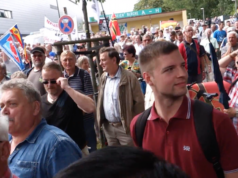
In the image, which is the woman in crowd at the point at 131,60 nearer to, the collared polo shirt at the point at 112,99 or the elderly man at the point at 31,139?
the collared polo shirt at the point at 112,99

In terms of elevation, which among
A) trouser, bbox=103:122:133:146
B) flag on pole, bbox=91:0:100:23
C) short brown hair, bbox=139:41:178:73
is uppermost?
flag on pole, bbox=91:0:100:23

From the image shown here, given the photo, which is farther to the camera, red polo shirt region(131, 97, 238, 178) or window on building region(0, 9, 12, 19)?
window on building region(0, 9, 12, 19)

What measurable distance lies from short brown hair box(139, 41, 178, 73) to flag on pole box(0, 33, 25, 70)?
550cm

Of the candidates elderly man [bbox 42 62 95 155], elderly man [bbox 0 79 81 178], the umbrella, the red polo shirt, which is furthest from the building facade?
the red polo shirt

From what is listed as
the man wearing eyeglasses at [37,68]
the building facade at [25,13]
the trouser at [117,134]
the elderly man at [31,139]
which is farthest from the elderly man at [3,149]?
the building facade at [25,13]

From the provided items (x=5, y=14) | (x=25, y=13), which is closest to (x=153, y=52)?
(x=5, y=14)

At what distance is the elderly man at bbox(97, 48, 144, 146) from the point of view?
13.0 ft

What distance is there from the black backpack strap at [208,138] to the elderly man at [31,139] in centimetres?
86

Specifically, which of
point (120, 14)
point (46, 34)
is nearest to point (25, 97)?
point (46, 34)

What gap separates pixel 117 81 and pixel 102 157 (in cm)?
333

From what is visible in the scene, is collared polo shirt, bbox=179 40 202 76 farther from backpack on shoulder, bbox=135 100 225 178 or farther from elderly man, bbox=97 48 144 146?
backpack on shoulder, bbox=135 100 225 178

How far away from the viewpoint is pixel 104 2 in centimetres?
A: 623

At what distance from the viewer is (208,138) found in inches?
63.4

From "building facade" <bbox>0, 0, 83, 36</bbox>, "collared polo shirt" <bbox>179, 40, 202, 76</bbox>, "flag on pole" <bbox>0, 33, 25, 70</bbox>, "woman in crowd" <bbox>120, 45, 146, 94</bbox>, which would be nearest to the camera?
"woman in crowd" <bbox>120, 45, 146, 94</bbox>
